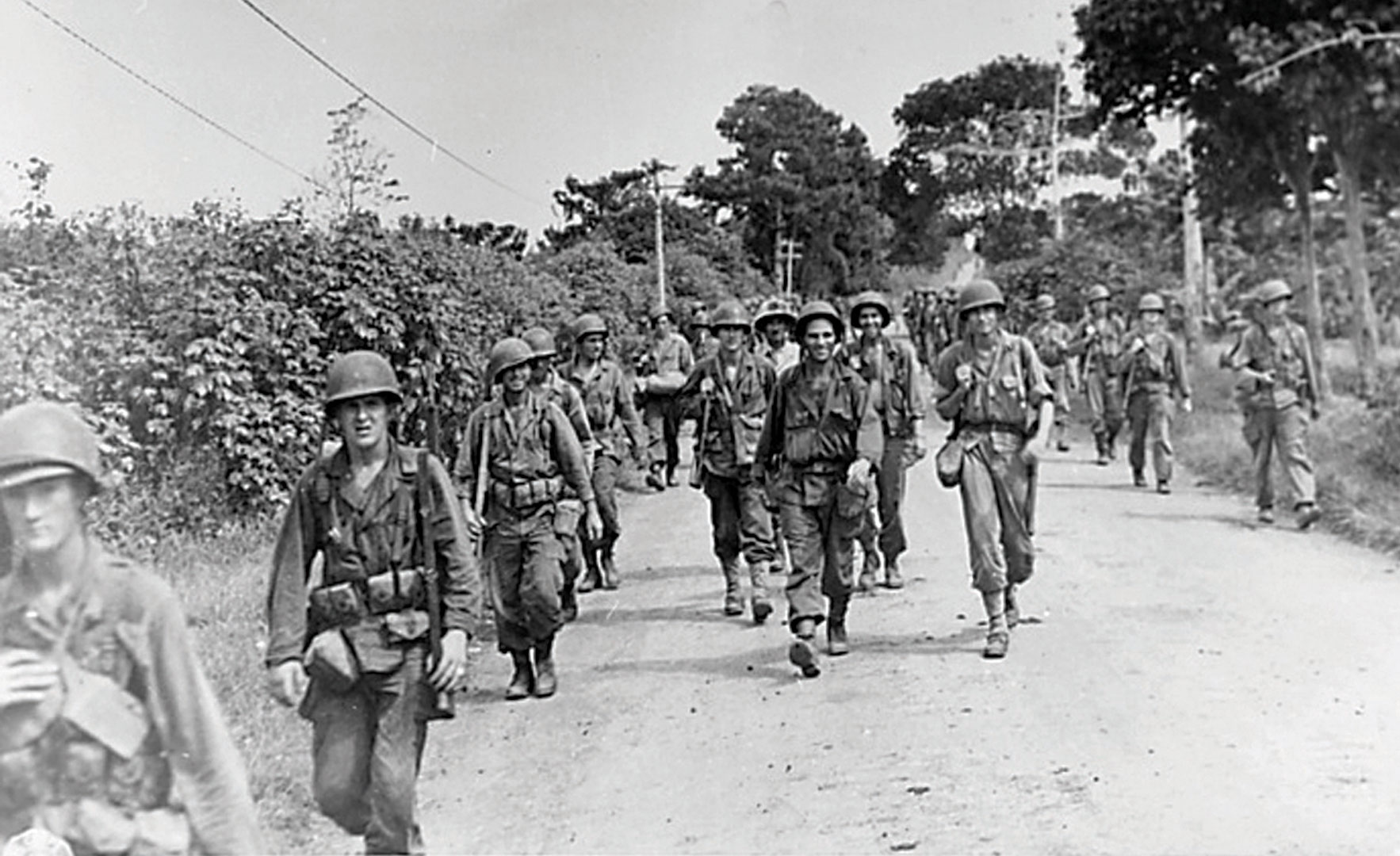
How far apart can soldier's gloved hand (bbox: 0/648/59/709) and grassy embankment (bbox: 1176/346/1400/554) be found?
9609mm

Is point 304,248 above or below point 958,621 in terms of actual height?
above

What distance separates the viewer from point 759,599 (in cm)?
965

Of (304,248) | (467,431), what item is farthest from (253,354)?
(467,431)

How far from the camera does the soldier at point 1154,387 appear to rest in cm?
1462

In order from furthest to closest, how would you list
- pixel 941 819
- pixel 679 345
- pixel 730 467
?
pixel 679 345 < pixel 730 467 < pixel 941 819

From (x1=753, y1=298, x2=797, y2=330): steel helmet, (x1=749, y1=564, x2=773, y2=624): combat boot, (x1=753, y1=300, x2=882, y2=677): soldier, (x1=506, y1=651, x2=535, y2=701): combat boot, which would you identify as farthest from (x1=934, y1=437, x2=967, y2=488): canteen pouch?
(x1=506, y1=651, x2=535, y2=701): combat boot

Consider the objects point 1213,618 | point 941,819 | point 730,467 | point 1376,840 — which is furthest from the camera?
point 730,467

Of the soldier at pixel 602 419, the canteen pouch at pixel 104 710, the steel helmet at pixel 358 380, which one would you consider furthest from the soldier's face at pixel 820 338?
the canteen pouch at pixel 104 710

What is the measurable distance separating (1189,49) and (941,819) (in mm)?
16557

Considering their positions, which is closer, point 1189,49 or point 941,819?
point 941,819

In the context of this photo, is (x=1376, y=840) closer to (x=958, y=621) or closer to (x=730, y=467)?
(x=958, y=621)

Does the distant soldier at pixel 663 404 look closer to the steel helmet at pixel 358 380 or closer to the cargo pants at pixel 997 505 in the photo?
the cargo pants at pixel 997 505

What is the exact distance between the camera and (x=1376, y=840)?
5.32m

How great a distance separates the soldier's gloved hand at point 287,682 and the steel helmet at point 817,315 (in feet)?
13.0
